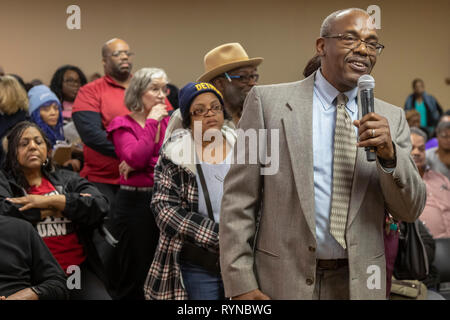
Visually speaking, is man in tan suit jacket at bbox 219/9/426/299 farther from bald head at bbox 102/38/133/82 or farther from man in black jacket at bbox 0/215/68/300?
bald head at bbox 102/38/133/82

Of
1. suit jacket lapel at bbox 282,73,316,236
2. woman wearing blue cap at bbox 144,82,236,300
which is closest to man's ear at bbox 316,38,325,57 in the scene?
suit jacket lapel at bbox 282,73,316,236

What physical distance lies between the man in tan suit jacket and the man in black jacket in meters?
1.17

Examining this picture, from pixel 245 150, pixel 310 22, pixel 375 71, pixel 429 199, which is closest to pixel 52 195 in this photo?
pixel 245 150

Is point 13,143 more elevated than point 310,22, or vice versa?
point 310,22

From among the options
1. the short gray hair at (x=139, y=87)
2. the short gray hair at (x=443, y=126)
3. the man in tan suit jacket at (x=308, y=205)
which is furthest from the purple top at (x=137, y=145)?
the short gray hair at (x=443, y=126)

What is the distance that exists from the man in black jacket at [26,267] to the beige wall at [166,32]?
4.32 meters

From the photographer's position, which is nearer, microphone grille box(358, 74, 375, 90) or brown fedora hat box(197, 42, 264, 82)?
microphone grille box(358, 74, 375, 90)

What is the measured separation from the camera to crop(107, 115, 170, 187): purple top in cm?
322

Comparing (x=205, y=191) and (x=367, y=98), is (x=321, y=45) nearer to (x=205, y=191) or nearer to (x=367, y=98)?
(x=367, y=98)

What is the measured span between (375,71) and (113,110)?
5308mm

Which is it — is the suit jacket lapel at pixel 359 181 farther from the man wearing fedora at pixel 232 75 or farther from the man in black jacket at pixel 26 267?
the man in black jacket at pixel 26 267

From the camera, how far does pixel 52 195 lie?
117 inches

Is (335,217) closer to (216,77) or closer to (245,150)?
(245,150)

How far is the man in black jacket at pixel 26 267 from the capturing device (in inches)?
98.5
